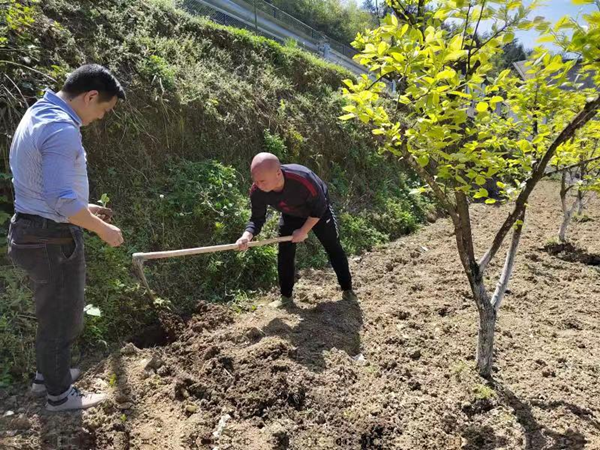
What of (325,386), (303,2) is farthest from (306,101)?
(303,2)

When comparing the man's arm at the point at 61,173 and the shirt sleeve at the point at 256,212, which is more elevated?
the man's arm at the point at 61,173

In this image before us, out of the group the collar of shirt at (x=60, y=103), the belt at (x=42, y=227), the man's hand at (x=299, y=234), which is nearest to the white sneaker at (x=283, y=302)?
the man's hand at (x=299, y=234)

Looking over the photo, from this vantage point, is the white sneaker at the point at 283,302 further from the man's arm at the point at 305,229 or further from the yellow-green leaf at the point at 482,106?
the yellow-green leaf at the point at 482,106

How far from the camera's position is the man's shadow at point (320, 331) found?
3246 millimetres

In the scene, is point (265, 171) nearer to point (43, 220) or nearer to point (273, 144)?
point (43, 220)

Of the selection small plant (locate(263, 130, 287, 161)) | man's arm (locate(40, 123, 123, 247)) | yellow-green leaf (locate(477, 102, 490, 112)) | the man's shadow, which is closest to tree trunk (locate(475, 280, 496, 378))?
the man's shadow

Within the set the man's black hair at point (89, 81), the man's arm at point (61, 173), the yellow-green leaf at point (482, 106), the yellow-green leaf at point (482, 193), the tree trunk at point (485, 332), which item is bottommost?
the tree trunk at point (485, 332)

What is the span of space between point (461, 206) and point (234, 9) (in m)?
12.7

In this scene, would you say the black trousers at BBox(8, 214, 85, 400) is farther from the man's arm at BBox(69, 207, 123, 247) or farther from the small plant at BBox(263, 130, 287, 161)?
the small plant at BBox(263, 130, 287, 161)

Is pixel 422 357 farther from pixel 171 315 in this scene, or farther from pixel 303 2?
pixel 303 2

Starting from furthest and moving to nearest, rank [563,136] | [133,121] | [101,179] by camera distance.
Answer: [133,121]
[101,179]
[563,136]

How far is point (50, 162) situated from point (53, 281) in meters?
0.71

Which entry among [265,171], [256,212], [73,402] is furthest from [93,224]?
[256,212]

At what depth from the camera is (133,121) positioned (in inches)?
186
